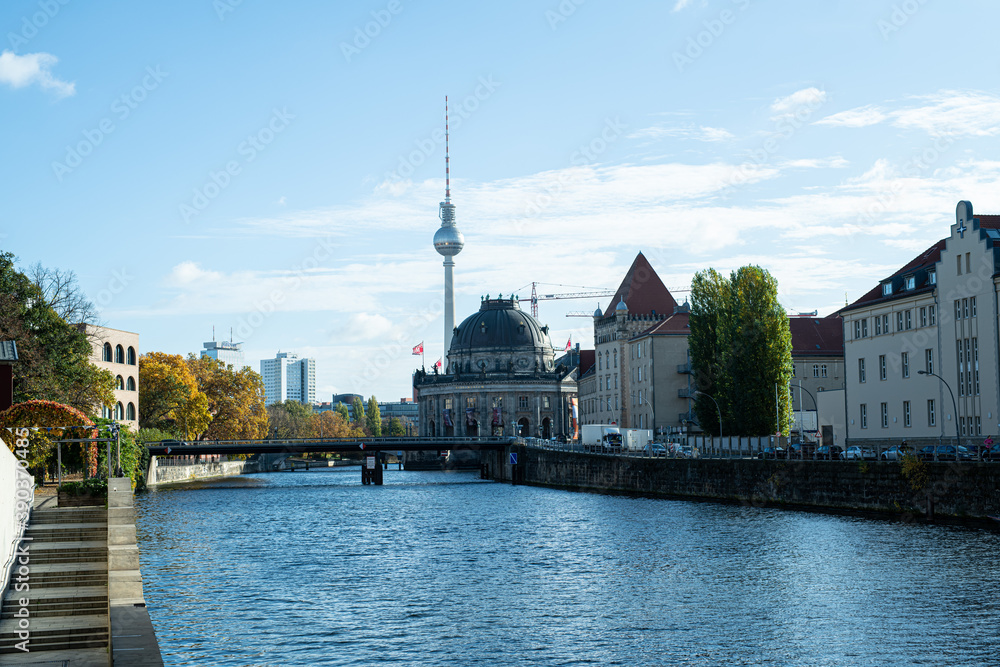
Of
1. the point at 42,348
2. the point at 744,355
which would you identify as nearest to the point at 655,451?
the point at 744,355

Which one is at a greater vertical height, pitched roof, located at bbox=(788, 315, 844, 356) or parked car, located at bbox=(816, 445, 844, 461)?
pitched roof, located at bbox=(788, 315, 844, 356)

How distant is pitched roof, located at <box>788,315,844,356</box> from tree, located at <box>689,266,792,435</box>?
86.4ft

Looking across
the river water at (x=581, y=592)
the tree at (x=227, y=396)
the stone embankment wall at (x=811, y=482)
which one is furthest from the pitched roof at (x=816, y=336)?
the tree at (x=227, y=396)

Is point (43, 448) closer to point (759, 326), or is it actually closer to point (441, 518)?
point (441, 518)

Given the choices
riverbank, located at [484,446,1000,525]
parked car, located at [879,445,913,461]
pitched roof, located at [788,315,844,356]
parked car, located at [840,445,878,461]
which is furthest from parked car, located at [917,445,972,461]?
pitched roof, located at [788,315,844,356]

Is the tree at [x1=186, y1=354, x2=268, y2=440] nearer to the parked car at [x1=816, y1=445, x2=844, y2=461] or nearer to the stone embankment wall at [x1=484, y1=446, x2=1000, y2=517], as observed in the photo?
the stone embankment wall at [x1=484, y1=446, x2=1000, y2=517]

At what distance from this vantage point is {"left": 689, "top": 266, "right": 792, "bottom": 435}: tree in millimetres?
95688

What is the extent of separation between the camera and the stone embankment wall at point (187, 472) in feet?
437

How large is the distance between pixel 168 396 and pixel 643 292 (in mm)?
77562

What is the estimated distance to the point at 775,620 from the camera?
34500 mm

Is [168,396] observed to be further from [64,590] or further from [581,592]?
[64,590]

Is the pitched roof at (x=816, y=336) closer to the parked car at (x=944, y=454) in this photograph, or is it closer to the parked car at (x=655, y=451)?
the parked car at (x=655, y=451)

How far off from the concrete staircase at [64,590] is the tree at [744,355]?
214 feet

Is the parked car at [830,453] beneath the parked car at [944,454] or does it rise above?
beneath
